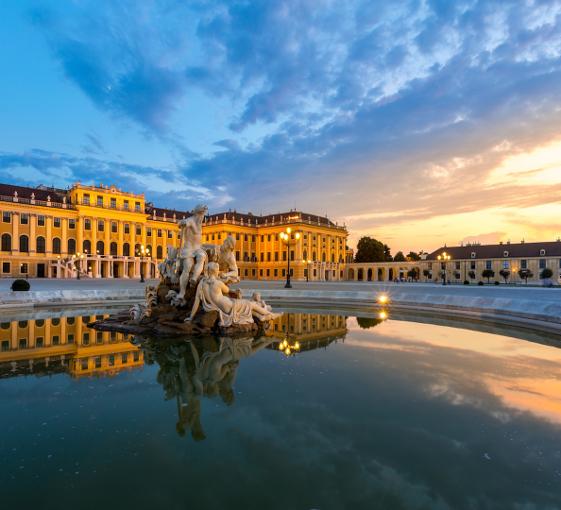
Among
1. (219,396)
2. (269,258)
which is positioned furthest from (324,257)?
(219,396)

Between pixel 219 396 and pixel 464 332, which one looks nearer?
pixel 219 396

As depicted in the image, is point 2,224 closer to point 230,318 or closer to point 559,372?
point 230,318

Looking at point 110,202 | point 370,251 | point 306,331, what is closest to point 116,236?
point 110,202

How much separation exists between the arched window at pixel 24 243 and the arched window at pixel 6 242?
1230 millimetres

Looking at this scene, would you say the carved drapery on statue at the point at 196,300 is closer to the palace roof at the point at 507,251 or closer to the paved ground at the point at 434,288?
the paved ground at the point at 434,288

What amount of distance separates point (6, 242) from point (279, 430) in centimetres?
6498

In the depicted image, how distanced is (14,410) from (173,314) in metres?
6.09

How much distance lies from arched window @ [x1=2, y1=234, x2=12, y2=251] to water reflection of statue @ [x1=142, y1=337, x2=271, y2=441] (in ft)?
193

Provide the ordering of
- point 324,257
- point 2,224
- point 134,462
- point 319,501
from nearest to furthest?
point 319,501, point 134,462, point 2,224, point 324,257

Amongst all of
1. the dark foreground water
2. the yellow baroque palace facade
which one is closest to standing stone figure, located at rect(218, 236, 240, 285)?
the dark foreground water

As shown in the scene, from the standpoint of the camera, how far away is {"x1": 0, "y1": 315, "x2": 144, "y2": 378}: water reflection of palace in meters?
7.07

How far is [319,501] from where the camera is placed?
10.4 feet

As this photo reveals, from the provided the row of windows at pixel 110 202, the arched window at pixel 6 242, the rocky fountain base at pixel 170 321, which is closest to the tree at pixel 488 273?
the rocky fountain base at pixel 170 321

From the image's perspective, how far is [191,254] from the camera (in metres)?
11.9
